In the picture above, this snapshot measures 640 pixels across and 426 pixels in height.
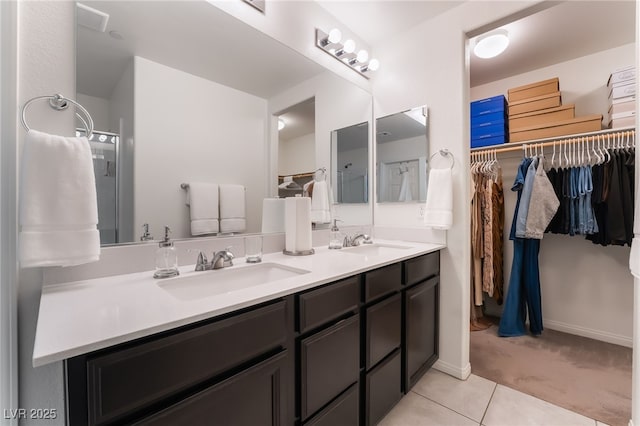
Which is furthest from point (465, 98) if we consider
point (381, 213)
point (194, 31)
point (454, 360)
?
point (454, 360)

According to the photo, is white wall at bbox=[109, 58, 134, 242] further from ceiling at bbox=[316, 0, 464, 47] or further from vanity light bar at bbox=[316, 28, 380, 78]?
ceiling at bbox=[316, 0, 464, 47]

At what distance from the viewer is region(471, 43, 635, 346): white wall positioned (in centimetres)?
221

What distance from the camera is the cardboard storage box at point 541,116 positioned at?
2.20m

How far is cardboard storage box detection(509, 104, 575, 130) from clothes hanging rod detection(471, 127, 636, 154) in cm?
15

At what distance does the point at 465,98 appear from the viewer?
1807 millimetres

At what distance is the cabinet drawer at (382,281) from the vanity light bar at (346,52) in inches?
61.0

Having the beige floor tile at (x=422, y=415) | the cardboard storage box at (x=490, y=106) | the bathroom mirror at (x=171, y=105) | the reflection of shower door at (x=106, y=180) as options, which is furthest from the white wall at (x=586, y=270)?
the reflection of shower door at (x=106, y=180)

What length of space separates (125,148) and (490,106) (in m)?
2.84

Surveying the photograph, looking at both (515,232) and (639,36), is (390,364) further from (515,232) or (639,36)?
(639,36)

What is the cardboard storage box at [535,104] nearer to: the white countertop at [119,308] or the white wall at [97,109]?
the white countertop at [119,308]

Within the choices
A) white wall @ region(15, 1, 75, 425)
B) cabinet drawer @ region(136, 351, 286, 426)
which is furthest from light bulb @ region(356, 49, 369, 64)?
cabinet drawer @ region(136, 351, 286, 426)

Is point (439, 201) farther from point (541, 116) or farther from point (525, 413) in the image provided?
point (541, 116)

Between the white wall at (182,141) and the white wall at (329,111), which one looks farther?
the white wall at (329,111)

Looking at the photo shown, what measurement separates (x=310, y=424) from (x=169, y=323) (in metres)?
0.71
